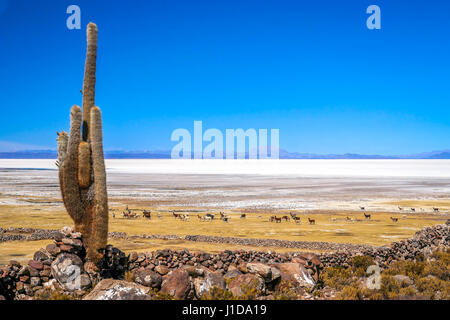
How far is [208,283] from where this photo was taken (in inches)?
396

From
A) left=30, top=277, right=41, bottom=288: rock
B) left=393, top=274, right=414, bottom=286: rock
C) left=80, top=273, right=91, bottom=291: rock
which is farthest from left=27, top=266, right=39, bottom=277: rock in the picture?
left=393, top=274, right=414, bottom=286: rock

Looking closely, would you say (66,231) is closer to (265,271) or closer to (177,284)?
(177,284)

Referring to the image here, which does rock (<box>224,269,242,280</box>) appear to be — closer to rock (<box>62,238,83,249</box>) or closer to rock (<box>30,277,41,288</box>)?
rock (<box>62,238,83,249</box>)

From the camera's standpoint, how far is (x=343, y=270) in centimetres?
1195

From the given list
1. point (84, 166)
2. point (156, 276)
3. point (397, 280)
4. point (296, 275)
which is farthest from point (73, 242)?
point (397, 280)

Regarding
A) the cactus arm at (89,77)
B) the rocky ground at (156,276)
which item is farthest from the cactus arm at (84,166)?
the rocky ground at (156,276)

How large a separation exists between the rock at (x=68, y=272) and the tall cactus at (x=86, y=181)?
29.3 inches

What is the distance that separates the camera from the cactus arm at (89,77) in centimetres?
1198

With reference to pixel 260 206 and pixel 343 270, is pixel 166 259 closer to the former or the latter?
pixel 343 270

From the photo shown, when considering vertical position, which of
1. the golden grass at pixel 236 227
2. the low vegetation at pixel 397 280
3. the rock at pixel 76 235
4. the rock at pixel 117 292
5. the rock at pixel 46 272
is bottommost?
the golden grass at pixel 236 227

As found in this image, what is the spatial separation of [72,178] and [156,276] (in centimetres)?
363

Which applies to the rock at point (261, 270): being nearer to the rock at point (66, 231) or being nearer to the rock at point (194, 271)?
the rock at point (194, 271)

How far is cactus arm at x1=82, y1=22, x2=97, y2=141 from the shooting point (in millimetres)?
11984
